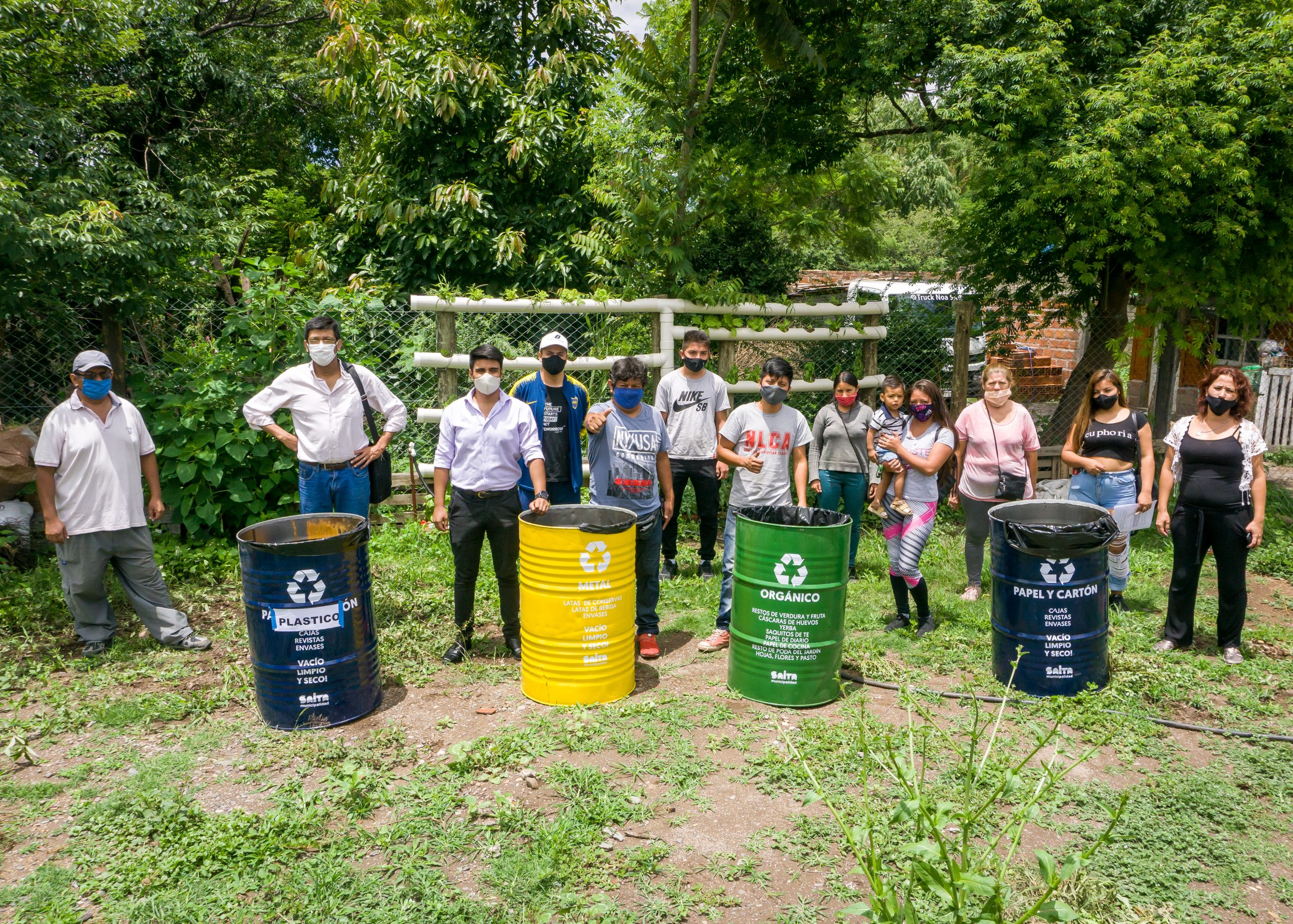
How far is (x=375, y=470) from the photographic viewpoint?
6281 mm

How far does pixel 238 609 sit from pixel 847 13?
8.19 m

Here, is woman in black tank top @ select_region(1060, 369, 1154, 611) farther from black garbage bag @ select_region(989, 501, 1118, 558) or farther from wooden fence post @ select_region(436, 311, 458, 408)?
wooden fence post @ select_region(436, 311, 458, 408)

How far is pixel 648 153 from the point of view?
9.45m

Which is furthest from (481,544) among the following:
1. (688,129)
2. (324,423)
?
(688,129)

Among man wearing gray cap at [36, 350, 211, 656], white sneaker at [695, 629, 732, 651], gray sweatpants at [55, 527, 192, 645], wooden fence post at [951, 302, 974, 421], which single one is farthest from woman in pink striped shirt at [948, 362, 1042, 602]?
gray sweatpants at [55, 527, 192, 645]

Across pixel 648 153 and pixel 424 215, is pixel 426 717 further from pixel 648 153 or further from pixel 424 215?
pixel 424 215

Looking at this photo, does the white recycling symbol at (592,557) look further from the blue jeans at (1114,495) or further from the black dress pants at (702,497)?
the blue jeans at (1114,495)

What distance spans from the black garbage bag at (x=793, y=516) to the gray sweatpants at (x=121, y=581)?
3769 mm

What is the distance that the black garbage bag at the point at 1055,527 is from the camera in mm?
5164

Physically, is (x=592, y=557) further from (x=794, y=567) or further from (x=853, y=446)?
(x=853, y=446)

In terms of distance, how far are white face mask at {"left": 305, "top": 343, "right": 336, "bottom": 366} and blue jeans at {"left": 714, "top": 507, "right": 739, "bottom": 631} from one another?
2.75 m

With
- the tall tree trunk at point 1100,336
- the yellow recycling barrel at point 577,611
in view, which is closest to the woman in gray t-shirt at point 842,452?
the yellow recycling barrel at point 577,611

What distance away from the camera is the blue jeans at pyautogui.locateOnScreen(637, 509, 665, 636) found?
19.1 feet

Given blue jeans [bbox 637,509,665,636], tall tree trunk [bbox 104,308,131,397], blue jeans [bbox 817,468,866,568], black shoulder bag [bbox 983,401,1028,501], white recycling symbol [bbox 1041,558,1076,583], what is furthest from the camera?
tall tree trunk [bbox 104,308,131,397]
